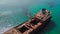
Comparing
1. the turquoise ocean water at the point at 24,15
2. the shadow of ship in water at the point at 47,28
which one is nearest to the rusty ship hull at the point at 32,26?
the shadow of ship in water at the point at 47,28

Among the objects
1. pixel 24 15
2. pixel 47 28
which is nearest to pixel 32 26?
pixel 47 28

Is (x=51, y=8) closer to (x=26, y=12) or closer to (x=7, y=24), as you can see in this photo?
(x=26, y=12)

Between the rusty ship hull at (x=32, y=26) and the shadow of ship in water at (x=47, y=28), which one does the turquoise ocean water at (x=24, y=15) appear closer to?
the shadow of ship in water at (x=47, y=28)

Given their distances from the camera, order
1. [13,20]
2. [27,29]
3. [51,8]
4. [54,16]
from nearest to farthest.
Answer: [27,29] → [13,20] → [54,16] → [51,8]

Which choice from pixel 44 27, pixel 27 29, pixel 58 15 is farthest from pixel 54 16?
pixel 27 29

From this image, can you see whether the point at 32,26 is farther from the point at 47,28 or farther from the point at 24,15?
the point at 24,15
